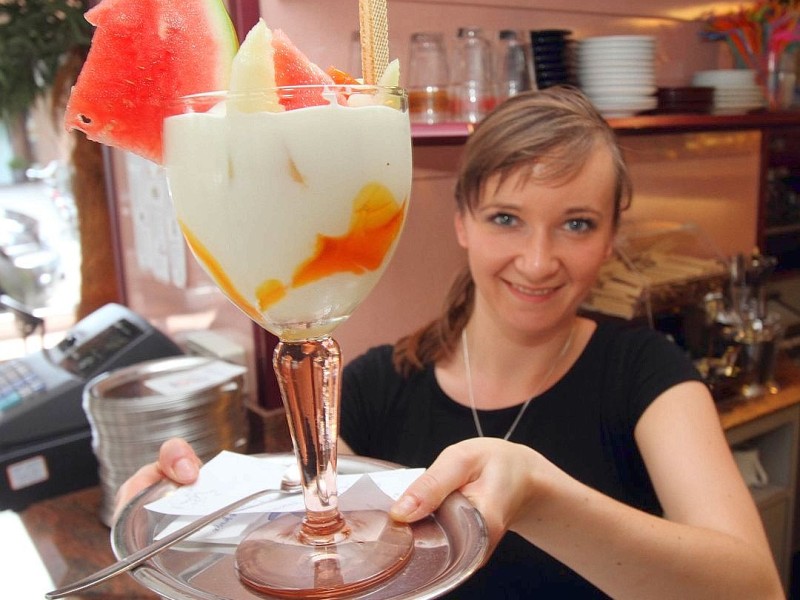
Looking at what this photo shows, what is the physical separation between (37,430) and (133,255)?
0.90 meters

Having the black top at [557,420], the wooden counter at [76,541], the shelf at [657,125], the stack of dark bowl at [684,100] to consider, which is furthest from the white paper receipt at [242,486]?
the stack of dark bowl at [684,100]

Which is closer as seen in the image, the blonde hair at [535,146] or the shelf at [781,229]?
the blonde hair at [535,146]

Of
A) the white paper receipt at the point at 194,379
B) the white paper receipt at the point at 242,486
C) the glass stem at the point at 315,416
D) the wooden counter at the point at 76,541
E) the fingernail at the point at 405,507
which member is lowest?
the wooden counter at the point at 76,541

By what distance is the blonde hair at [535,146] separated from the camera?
129cm

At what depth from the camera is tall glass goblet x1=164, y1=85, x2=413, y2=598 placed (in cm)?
50

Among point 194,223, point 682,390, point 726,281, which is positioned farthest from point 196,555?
point 726,281

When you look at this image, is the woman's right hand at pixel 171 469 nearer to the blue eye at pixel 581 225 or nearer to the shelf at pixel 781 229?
the blue eye at pixel 581 225

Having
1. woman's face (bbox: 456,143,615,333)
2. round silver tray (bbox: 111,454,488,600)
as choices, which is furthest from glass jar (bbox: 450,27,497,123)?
round silver tray (bbox: 111,454,488,600)

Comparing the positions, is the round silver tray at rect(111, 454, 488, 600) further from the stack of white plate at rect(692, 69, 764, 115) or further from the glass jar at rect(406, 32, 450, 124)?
the stack of white plate at rect(692, 69, 764, 115)

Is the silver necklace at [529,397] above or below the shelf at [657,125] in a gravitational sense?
below

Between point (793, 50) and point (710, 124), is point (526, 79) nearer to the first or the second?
point (710, 124)

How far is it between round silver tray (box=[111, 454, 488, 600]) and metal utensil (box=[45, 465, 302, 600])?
0.01 m

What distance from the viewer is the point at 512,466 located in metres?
0.71

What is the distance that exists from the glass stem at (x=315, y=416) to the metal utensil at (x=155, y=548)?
9cm
